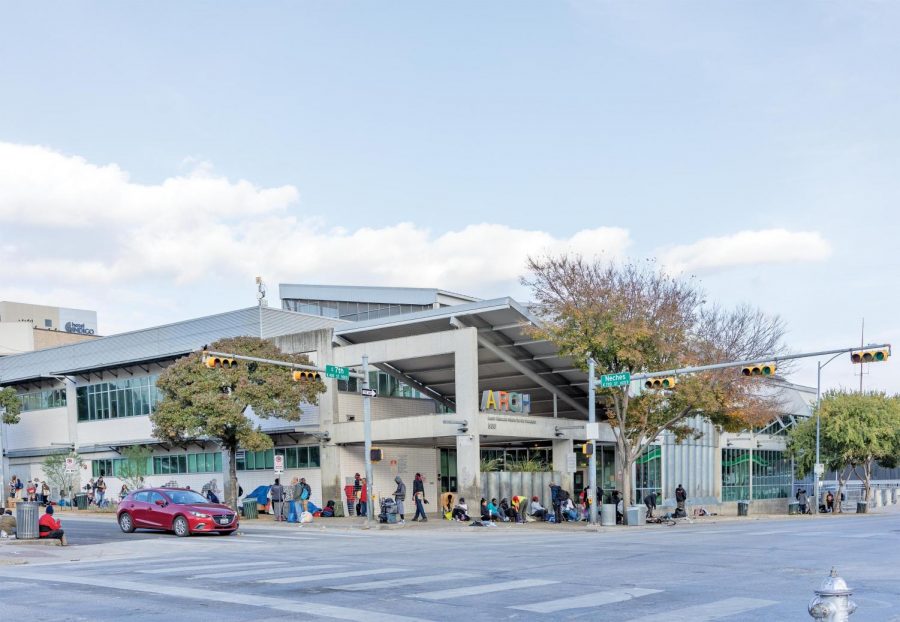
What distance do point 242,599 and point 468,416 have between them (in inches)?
1020

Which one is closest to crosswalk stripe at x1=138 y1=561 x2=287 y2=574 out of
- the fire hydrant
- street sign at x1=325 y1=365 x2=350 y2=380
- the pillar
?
the fire hydrant

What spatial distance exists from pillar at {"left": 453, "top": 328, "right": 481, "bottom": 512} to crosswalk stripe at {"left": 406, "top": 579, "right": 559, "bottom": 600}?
76.9ft

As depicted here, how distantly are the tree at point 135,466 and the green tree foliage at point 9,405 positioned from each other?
10.3 metres

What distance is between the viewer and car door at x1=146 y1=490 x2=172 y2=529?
2912 cm

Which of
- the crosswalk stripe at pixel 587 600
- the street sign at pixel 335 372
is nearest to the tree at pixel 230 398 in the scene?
the street sign at pixel 335 372

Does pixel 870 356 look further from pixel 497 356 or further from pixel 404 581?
pixel 497 356

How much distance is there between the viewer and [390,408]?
152 feet

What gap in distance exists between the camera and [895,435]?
59.1m

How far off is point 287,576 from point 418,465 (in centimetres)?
3019

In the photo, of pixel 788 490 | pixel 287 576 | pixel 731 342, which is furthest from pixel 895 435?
pixel 287 576

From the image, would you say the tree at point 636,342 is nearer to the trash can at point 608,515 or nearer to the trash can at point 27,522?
the trash can at point 608,515

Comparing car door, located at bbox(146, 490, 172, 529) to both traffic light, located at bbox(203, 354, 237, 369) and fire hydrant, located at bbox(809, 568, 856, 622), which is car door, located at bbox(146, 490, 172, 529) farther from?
fire hydrant, located at bbox(809, 568, 856, 622)

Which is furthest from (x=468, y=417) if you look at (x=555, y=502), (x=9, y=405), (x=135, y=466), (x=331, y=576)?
(x=9, y=405)

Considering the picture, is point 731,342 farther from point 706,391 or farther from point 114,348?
point 114,348
